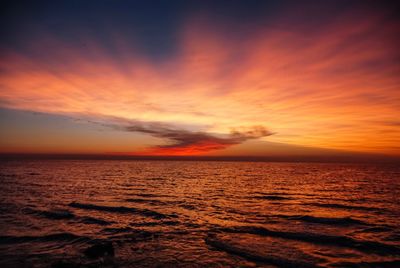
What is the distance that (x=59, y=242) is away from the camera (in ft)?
56.1

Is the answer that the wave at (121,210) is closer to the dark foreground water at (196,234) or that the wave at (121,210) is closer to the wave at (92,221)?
the dark foreground water at (196,234)

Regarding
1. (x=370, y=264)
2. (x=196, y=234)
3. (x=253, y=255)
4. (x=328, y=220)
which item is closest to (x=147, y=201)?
(x=196, y=234)

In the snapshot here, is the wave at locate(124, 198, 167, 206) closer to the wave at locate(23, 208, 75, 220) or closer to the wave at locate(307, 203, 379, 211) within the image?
the wave at locate(23, 208, 75, 220)

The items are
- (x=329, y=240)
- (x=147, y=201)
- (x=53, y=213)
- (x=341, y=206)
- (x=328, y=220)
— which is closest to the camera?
(x=329, y=240)

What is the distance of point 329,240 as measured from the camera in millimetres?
18000

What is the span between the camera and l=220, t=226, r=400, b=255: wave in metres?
16.4

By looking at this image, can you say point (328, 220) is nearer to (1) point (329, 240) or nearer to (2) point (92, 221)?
(1) point (329, 240)

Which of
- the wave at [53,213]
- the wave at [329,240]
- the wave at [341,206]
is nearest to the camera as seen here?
the wave at [329,240]

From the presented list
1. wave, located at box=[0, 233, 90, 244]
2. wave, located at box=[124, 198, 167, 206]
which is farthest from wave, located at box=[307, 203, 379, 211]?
wave, located at box=[0, 233, 90, 244]

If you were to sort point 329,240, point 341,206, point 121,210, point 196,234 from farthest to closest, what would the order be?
point 341,206, point 121,210, point 196,234, point 329,240

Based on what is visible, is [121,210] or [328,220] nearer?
[328,220]

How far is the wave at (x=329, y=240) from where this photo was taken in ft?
53.7

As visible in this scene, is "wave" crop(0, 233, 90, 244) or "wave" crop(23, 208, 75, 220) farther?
"wave" crop(23, 208, 75, 220)

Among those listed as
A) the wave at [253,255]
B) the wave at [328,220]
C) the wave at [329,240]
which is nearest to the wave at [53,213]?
the wave at [253,255]
